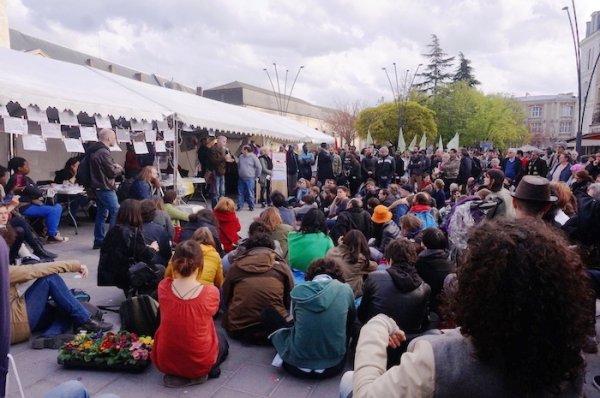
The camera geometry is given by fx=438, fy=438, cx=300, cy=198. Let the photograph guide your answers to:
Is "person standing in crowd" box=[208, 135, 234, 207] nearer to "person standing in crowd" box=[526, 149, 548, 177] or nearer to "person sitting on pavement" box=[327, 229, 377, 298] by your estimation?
"person sitting on pavement" box=[327, 229, 377, 298]

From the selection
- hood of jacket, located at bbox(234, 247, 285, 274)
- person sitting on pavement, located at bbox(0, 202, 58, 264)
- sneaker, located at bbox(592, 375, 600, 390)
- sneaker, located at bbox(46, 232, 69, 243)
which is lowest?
sneaker, located at bbox(46, 232, 69, 243)

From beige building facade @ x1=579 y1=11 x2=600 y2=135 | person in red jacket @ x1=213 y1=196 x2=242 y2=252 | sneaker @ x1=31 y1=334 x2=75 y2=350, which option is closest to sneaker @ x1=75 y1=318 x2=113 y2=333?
sneaker @ x1=31 y1=334 x2=75 y2=350

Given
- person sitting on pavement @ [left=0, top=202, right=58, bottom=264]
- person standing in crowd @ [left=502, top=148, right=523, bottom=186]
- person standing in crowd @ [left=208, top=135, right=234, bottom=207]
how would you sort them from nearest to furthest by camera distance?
1. person sitting on pavement @ [left=0, top=202, right=58, bottom=264]
2. person standing in crowd @ [left=208, top=135, right=234, bottom=207]
3. person standing in crowd @ [left=502, top=148, right=523, bottom=186]

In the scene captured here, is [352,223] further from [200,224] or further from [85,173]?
[85,173]

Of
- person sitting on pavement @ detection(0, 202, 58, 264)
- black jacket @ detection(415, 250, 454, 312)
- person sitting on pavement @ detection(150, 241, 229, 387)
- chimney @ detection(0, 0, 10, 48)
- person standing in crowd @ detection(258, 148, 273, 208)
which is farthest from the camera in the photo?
chimney @ detection(0, 0, 10, 48)

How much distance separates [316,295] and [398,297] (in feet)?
2.27

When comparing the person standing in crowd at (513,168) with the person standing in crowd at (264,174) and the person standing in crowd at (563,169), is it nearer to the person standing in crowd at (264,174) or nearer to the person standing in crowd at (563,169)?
the person standing in crowd at (563,169)

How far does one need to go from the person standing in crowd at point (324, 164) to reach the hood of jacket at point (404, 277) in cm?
1004

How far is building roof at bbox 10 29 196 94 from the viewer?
37188 millimetres

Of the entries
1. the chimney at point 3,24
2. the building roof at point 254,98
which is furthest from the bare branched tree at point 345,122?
the chimney at point 3,24

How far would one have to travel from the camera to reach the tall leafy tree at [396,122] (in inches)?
1353

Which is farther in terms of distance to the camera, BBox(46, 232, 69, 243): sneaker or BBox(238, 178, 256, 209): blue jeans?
BBox(238, 178, 256, 209): blue jeans

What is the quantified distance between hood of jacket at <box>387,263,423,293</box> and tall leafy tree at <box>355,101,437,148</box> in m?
31.3

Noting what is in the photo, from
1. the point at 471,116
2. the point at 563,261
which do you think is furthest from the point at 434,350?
the point at 471,116
